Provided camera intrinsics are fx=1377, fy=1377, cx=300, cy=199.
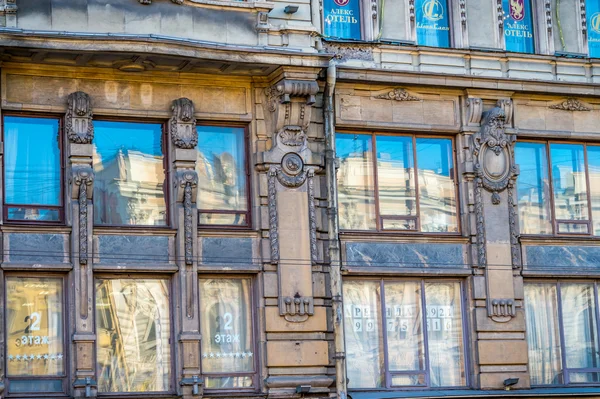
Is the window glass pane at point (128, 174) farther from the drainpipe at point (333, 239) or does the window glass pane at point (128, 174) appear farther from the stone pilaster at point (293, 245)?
the drainpipe at point (333, 239)

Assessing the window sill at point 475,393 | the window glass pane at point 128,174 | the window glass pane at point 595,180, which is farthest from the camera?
the window glass pane at point 595,180

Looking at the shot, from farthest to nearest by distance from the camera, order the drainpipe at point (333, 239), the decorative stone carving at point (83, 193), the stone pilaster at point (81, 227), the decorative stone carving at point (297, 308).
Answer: the drainpipe at point (333, 239) < the decorative stone carving at point (297, 308) < the decorative stone carving at point (83, 193) < the stone pilaster at point (81, 227)

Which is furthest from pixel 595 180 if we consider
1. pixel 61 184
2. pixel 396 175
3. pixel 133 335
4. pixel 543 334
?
pixel 61 184

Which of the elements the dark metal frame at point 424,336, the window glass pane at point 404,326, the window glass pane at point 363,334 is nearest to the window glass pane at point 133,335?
the window glass pane at point 363,334

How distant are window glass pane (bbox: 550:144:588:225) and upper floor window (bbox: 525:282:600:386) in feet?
4.89

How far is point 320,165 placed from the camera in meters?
25.7

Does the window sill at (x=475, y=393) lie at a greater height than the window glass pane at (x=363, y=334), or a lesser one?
lesser

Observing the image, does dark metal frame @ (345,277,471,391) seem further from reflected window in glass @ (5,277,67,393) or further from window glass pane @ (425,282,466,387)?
reflected window in glass @ (5,277,67,393)

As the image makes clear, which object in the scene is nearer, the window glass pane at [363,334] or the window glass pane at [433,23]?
the window glass pane at [363,334]

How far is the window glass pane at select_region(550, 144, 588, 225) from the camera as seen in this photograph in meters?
27.9

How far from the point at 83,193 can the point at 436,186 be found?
7.13 m

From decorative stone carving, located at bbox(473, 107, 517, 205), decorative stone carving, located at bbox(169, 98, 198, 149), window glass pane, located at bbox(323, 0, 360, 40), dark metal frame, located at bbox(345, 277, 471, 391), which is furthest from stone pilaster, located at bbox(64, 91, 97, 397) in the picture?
decorative stone carving, located at bbox(473, 107, 517, 205)

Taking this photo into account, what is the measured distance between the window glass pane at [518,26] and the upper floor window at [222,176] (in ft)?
20.3

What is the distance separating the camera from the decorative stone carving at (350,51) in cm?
2650
